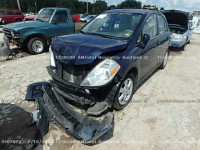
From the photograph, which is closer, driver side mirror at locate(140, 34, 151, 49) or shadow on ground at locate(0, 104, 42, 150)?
shadow on ground at locate(0, 104, 42, 150)

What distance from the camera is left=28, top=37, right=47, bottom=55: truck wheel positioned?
625cm

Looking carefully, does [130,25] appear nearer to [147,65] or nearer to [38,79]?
[147,65]

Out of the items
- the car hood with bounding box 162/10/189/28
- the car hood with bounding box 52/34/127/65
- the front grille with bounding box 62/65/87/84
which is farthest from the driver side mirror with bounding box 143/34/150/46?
the car hood with bounding box 162/10/189/28

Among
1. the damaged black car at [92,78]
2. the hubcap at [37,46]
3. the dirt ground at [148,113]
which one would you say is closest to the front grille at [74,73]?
the damaged black car at [92,78]

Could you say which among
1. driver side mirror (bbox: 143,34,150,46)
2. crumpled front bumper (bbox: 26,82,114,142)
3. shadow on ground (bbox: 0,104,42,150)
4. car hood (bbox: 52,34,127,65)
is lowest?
shadow on ground (bbox: 0,104,42,150)

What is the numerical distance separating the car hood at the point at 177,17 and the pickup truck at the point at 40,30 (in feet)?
17.7

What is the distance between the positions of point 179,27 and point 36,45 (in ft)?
24.1

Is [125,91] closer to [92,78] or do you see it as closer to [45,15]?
[92,78]

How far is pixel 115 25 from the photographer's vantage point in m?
3.29

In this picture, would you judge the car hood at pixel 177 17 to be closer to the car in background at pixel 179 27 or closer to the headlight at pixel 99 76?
the car in background at pixel 179 27

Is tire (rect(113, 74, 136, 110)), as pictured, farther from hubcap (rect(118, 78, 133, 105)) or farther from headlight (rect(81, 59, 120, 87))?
headlight (rect(81, 59, 120, 87))

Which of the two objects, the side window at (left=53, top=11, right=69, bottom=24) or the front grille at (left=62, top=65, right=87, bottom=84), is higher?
the side window at (left=53, top=11, right=69, bottom=24)

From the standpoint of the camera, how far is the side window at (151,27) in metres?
3.26

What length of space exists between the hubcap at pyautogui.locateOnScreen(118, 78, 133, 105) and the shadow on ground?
148 cm
